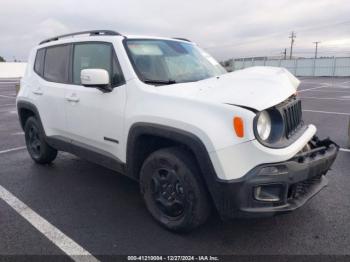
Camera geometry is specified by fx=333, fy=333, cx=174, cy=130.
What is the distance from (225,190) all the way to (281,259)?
31.0 inches

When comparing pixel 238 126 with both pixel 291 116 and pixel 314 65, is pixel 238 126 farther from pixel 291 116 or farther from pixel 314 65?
pixel 314 65

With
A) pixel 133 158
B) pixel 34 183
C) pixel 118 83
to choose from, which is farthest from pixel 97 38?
pixel 34 183

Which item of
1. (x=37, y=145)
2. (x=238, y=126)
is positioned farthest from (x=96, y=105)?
(x=37, y=145)

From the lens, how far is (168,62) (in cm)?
374

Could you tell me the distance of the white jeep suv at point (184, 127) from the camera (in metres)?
2.64

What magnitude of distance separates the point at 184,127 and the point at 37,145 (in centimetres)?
341

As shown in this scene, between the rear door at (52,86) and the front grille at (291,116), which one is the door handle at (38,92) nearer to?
the rear door at (52,86)

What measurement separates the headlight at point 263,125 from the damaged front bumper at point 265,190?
258mm

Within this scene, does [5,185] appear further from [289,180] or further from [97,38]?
[289,180]

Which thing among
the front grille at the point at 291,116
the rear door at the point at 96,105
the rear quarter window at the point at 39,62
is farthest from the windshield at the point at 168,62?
the rear quarter window at the point at 39,62

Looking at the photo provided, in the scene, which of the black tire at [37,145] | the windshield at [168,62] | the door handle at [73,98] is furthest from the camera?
the black tire at [37,145]

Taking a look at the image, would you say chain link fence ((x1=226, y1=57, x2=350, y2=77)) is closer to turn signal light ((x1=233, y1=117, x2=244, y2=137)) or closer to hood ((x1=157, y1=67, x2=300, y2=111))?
hood ((x1=157, y1=67, x2=300, y2=111))

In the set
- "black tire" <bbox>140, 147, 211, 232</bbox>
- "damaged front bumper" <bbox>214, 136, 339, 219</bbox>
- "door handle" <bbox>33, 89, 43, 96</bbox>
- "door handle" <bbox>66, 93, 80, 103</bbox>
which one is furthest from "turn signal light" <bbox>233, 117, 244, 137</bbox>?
"door handle" <bbox>33, 89, 43, 96</bbox>

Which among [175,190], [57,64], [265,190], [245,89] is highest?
[57,64]
